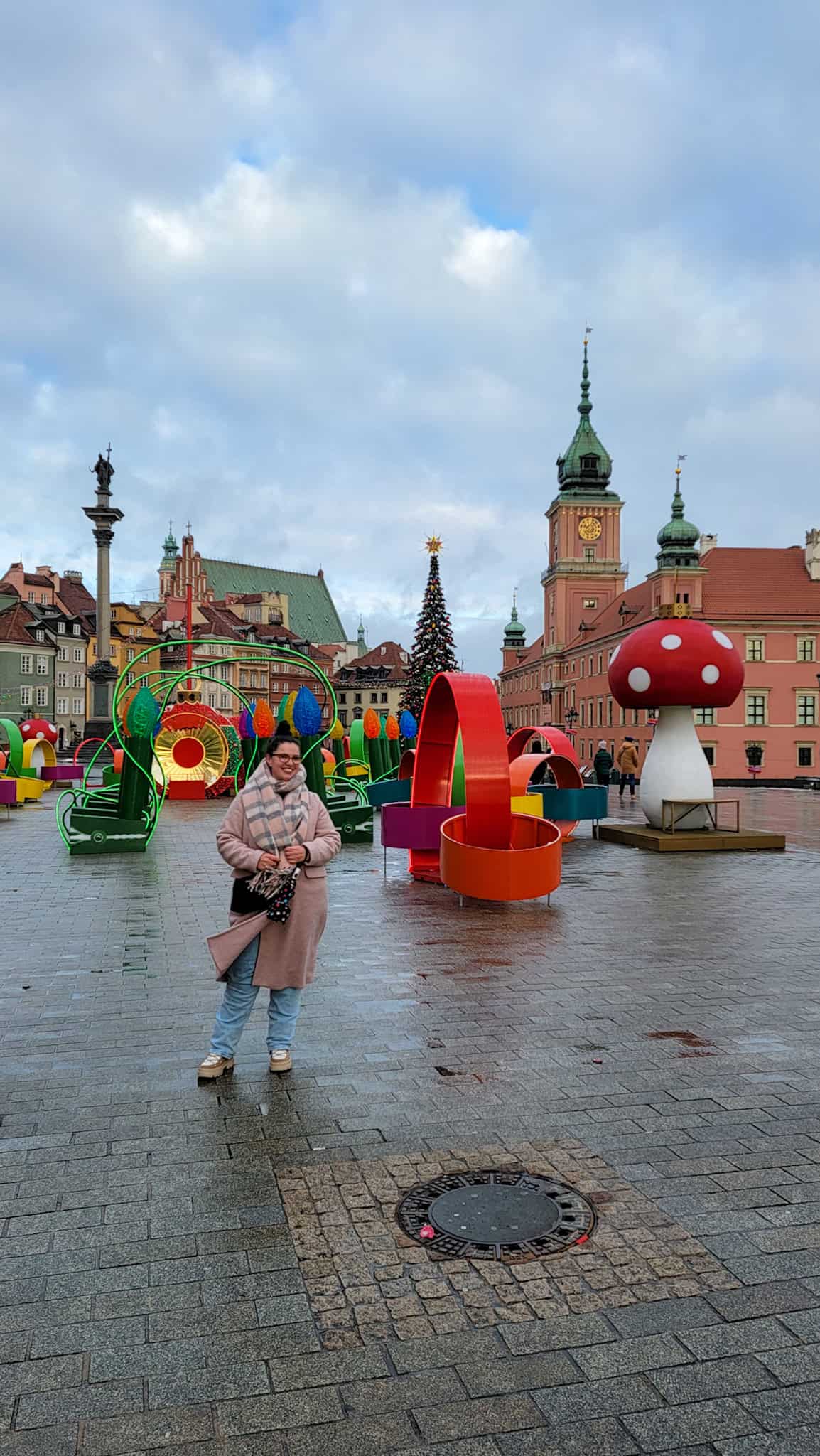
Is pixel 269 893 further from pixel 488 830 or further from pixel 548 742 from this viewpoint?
pixel 548 742

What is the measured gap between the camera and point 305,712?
16969mm

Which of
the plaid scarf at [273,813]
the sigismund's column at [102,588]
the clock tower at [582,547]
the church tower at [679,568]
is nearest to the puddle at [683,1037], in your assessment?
the plaid scarf at [273,813]

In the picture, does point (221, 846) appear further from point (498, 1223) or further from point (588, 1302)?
point (588, 1302)

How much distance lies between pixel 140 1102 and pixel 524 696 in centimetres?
9980

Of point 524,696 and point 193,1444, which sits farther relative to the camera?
point 524,696

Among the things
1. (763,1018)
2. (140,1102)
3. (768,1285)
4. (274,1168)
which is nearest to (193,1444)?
(274,1168)

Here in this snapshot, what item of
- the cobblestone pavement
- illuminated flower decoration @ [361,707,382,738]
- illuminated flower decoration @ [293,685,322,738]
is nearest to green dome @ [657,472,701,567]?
illuminated flower decoration @ [361,707,382,738]

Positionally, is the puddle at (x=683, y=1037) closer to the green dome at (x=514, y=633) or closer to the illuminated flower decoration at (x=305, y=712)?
the illuminated flower decoration at (x=305, y=712)

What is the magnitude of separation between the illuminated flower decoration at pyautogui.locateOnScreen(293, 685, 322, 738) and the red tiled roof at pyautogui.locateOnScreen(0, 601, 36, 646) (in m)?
63.2

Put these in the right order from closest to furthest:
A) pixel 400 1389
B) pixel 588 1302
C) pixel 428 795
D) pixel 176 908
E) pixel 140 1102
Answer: pixel 400 1389
pixel 588 1302
pixel 140 1102
pixel 176 908
pixel 428 795

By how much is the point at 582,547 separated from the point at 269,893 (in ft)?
296

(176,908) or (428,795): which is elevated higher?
(428,795)

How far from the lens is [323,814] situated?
5.83m

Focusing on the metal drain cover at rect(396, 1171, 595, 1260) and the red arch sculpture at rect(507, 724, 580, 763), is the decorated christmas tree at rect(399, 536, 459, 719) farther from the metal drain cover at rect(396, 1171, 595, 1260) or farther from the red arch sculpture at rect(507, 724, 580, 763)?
the metal drain cover at rect(396, 1171, 595, 1260)
